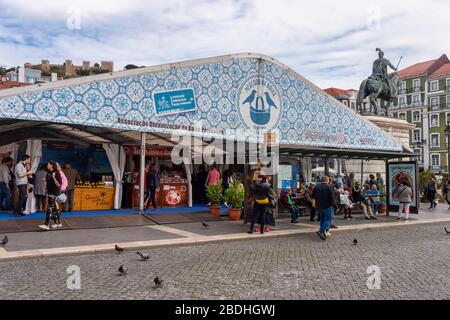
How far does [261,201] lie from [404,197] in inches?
283

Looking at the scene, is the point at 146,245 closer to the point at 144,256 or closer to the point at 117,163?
the point at 144,256

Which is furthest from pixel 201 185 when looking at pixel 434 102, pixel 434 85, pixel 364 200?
pixel 434 85

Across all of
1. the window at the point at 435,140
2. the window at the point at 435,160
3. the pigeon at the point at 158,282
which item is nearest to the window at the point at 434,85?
the window at the point at 435,140

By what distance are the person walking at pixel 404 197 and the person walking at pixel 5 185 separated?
14.2 m

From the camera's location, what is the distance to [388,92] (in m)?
27.0

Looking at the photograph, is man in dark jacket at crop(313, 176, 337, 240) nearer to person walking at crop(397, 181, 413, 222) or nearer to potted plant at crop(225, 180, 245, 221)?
potted plant at crop(225, 180, 245, 221)

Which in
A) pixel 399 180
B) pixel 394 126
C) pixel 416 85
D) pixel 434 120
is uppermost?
pixel 416 85

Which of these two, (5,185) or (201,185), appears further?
(201,185)

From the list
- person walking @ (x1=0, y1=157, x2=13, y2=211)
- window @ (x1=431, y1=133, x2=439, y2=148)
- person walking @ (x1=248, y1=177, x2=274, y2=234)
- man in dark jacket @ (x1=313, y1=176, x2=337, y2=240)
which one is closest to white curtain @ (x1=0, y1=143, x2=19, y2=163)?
person walking @ (x1=0, y1=157, x2=13, y2=211)

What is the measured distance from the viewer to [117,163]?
643 inches

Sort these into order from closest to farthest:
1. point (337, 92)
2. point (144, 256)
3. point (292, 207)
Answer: point (144, 256) → point (292, 207) → point (337, 92)

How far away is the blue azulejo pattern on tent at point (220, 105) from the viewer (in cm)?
1195

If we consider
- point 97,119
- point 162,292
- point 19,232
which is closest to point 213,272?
point 162,292

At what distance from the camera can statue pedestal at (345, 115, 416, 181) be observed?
22.7m
